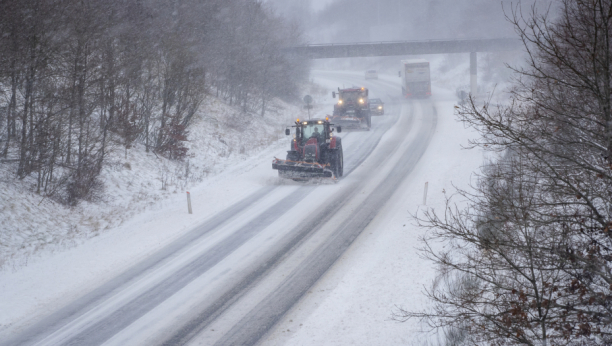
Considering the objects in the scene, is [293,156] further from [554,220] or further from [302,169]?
[554,220]

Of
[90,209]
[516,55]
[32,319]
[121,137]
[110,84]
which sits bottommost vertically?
Answer: [32,319]

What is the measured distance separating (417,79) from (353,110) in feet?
61.0

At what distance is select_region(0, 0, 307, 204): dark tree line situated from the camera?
13.9 metres

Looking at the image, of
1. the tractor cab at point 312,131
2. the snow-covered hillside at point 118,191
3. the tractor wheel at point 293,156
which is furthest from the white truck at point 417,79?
the tractor wheel at point 293,156

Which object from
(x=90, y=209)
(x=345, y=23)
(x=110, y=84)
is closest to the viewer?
(x=90, y=209)

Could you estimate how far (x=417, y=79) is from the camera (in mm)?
46688

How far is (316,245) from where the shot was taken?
1196cm

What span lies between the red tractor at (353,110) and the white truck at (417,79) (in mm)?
16644

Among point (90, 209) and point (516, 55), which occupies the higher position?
point (516, 55)

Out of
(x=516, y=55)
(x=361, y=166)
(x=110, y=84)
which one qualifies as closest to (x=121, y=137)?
(x=110, y=84)

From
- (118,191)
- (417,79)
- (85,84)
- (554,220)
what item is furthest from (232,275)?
(417,79)

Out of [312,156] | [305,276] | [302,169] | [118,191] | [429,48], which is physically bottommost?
[305,276]

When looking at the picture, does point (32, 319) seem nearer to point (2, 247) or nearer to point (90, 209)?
point (2, 247)

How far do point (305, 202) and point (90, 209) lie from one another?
6.75 meters
